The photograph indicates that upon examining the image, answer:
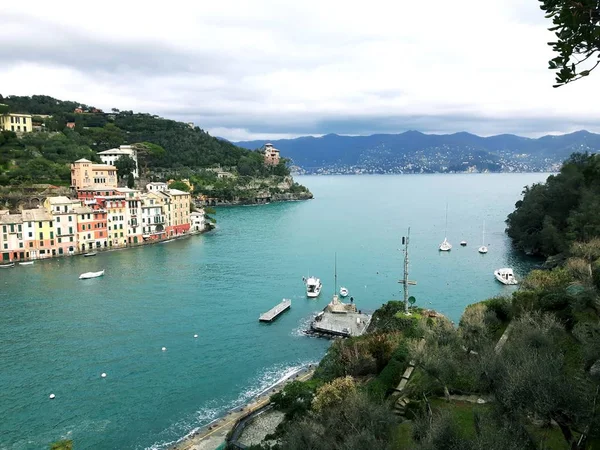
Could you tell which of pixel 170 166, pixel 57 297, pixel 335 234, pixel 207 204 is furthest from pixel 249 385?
pixel 170 166

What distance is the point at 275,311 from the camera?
107 feet

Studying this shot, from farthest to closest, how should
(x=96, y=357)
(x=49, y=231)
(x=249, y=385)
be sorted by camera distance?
1. (x=49, y=231)
2. (x=96, y=357)
3. (x=249, y=385)

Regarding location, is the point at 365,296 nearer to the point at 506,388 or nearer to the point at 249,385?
the point at 249,385

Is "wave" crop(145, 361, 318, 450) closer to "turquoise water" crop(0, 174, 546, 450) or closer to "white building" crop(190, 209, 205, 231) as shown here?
"turquoise water" crop(0, 174, 546, 450)

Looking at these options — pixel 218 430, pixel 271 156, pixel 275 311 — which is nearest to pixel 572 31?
pixel 218 430

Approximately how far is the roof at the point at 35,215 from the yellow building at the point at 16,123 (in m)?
42.9

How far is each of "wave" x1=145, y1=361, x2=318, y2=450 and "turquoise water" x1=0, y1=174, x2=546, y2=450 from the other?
0.28ft

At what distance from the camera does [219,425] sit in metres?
19.3

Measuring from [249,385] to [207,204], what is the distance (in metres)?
90.7

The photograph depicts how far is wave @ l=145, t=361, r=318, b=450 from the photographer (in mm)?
19281

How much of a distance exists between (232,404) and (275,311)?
37.9 ft

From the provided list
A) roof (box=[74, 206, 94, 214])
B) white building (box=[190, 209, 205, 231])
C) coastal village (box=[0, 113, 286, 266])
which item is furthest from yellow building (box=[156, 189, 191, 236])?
roof (box=[74, 206, 94, 214])

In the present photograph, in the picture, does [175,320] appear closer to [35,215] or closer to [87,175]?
[35,215]

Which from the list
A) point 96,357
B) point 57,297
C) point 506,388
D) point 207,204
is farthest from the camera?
point 207,204
